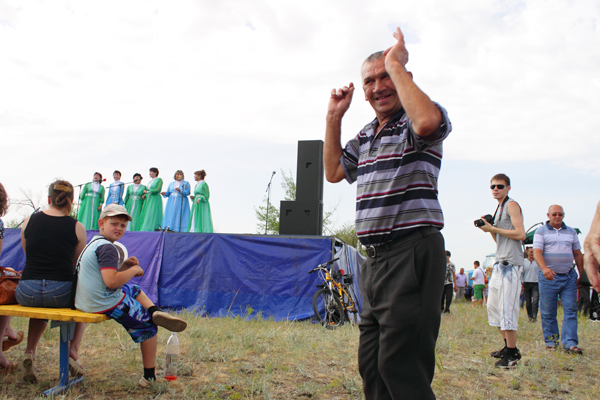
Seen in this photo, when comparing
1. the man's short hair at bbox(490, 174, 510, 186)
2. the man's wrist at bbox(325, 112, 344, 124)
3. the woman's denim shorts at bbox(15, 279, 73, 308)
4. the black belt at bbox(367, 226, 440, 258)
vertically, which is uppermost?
the man's short hair at bbox(490, 174, 510, 186)

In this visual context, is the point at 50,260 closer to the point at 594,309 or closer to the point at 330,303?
the point at 330,303

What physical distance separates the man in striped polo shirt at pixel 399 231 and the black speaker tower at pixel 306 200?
663cm

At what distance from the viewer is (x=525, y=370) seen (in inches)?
154

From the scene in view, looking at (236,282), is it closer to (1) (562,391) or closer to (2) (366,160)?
(1) (562,391)

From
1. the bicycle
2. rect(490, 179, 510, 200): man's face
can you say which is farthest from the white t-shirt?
rect(490, 179, 510, 200): man's face

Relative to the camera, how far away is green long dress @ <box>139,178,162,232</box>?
11.9 meters

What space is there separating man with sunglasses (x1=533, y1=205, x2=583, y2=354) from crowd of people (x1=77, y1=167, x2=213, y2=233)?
821 centimetres

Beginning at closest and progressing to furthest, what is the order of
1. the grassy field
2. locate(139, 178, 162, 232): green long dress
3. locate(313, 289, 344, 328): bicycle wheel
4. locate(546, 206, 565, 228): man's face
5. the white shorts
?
1. the grassy field
2. the white shorts
3. locate(546, 206, 565, 228): man's face
4. locate(313, 289, 344, 328): bicycle wheel
5. locate(139, 178, 162, 232): green long dress

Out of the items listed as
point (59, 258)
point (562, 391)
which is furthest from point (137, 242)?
point (562, 391)

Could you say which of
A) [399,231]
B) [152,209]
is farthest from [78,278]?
[152,209]

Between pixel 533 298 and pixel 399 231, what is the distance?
875 centimetres

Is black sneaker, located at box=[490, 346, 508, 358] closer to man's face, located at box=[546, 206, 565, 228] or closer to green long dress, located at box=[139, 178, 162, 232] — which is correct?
man's face, located at box=[546, 206, 565, 228]

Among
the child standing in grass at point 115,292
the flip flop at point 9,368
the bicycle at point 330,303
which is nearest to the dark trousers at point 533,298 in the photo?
the bicycle at point 330,303

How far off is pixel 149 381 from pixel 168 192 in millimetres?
8956
